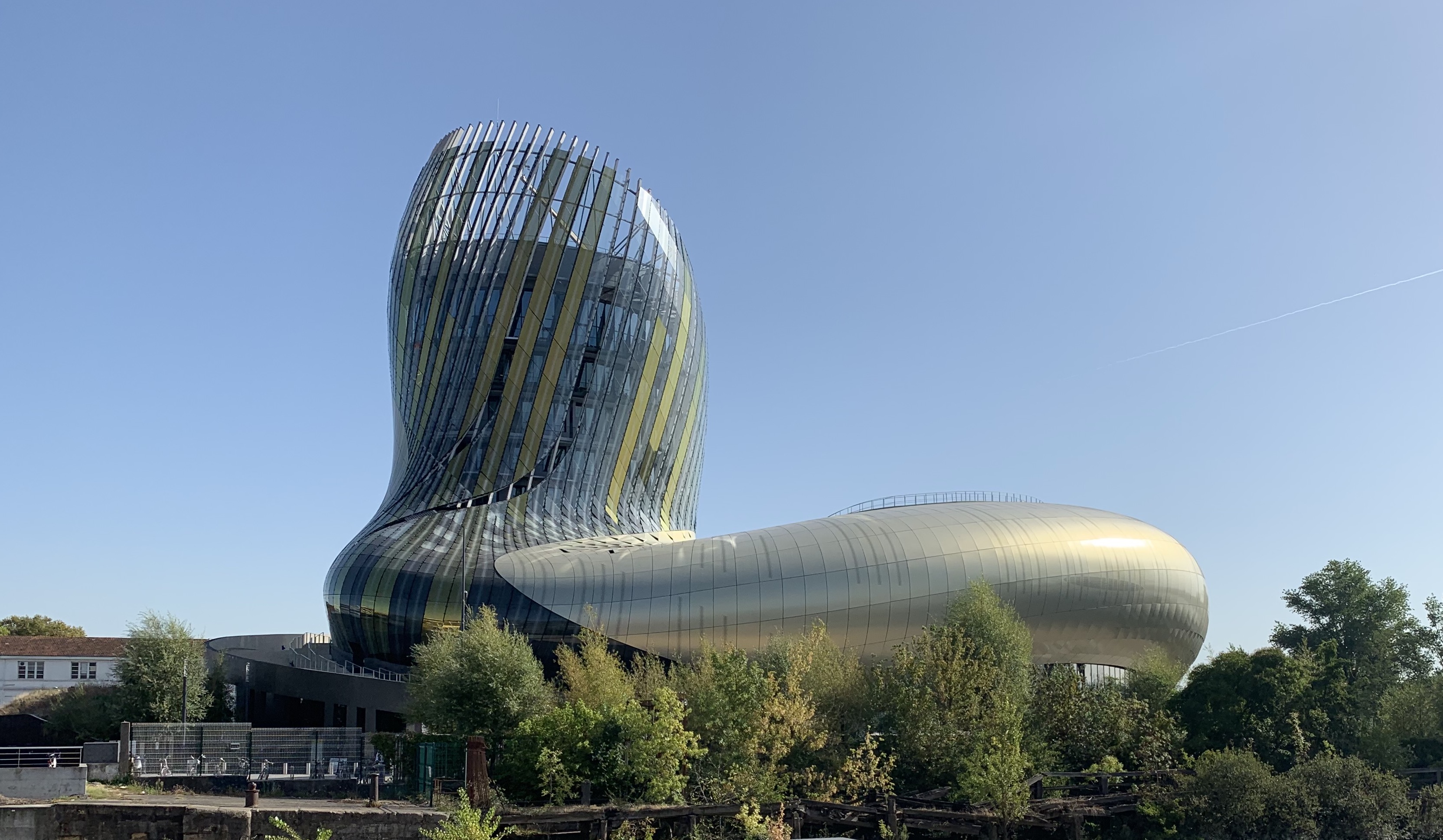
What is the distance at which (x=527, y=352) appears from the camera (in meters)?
69.7

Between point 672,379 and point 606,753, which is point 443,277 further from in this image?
point 606,753

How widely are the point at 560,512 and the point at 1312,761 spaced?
4077 cm

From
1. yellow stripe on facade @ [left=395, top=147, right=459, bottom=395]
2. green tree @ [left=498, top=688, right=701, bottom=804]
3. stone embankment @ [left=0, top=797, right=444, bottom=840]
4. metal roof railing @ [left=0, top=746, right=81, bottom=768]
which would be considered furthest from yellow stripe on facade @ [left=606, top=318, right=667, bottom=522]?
stone embankment @ [left=0, top=797, right=444, bottom=840]

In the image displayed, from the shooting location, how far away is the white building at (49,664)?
233ft

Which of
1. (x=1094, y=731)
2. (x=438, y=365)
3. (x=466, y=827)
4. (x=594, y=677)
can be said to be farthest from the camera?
(x=438, y=365)

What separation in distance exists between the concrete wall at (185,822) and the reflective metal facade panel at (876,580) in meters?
22.5

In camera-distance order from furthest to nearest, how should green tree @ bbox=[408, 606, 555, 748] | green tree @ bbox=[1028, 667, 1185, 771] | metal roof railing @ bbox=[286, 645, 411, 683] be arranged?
metal roof railing @ bbox=[286, 645, 411, 683] < green tree @ bbox=[1028, 667, 1185, 771] < green tree @ bbox=[408, 606, 555, 748]

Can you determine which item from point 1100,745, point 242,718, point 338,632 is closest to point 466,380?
point 338,632

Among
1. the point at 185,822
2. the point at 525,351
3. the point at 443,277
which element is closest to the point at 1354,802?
the point at 185,822

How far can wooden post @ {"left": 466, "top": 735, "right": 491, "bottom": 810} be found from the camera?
31906 millimetres

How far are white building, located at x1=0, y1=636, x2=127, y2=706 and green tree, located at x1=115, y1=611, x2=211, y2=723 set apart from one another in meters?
15.3

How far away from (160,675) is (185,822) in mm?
28662

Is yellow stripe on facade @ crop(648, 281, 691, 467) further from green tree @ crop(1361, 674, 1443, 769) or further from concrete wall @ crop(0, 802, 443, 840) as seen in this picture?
concrete wall @ crop(0, 802, 443, 840)

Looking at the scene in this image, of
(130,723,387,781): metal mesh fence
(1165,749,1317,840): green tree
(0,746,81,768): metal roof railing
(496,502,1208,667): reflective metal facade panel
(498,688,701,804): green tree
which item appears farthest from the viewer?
(496,502,1208,667): reflective metal facade panel
